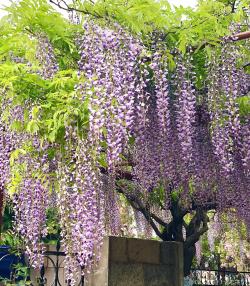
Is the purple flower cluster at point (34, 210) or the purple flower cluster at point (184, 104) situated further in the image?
the purple flower cluster at point (184, 104)

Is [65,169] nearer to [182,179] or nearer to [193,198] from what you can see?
[182,179]

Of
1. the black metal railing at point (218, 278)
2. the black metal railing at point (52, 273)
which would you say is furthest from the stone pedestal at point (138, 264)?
the black metal railing at point (218, 278)

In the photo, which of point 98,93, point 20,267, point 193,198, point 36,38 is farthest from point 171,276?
point 36,38

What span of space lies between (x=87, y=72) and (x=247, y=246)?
14186 mm

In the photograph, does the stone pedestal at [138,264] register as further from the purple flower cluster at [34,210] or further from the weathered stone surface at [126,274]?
the purple flower cluster at [34,210]

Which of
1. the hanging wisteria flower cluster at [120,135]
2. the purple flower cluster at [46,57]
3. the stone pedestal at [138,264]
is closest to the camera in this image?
the hanging wisteria flower cluster at [120,135]

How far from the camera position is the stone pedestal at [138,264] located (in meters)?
6.52

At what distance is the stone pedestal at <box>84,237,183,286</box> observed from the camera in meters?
→ 6.52

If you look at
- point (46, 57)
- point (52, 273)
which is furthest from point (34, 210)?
point (52, 273)

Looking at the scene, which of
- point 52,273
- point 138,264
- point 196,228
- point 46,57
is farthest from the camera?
point 196,228

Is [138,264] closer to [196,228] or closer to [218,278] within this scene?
[196,228]

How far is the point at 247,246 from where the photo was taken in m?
18.1

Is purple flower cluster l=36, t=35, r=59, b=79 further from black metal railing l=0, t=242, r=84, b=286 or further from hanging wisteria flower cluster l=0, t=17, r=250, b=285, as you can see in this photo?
black metal railing l=0, t=242, r=84, b=286

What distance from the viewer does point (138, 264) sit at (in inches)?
281
